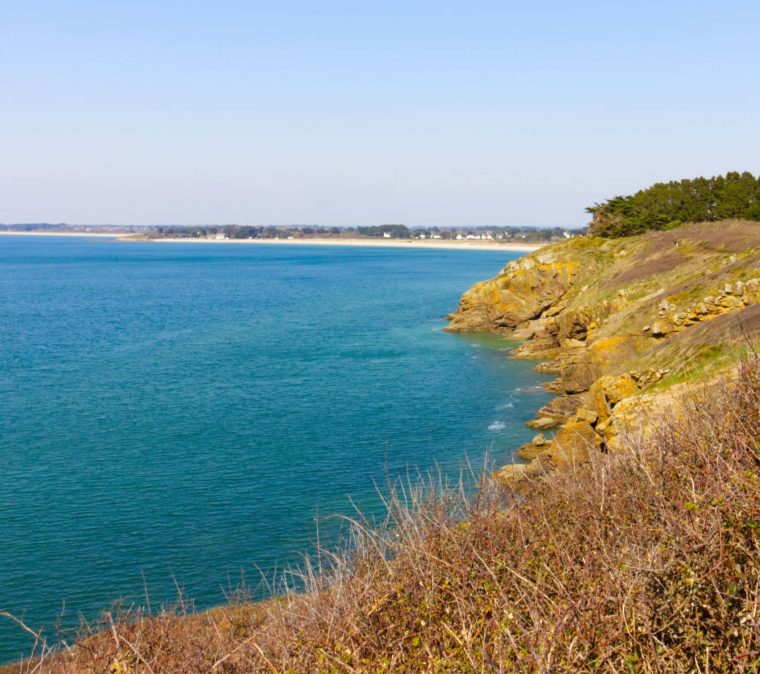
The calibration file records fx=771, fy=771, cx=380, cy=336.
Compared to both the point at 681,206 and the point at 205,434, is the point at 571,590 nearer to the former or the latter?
the point at 205,434

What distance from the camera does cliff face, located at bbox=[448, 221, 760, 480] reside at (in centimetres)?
3178

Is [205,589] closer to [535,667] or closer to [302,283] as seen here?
[535,667]

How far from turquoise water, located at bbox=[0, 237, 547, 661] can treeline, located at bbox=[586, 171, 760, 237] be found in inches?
1021

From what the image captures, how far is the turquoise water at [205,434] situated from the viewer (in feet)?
91.0

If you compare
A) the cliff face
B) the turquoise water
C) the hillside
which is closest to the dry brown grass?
the hillside

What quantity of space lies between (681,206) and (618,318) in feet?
143

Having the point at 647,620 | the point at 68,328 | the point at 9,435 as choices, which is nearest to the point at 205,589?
the point at 647,620

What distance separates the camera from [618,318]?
176ft

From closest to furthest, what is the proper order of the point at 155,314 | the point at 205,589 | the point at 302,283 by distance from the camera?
the point at 205,589
the point at 155,314
the point at 302,283

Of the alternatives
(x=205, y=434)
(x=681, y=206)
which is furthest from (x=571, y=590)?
(x=681, y=206)

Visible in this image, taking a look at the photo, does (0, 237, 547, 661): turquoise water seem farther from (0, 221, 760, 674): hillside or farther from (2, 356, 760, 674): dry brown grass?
(2, 356, 760, 674): dry brown grass

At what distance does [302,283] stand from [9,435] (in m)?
103

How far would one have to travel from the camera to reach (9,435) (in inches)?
1660

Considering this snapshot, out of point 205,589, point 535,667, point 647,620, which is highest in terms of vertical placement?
point 647,620
